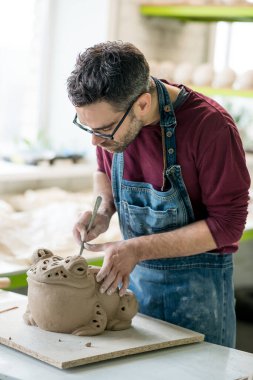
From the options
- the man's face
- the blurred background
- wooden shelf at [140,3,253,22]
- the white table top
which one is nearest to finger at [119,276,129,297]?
the white table top

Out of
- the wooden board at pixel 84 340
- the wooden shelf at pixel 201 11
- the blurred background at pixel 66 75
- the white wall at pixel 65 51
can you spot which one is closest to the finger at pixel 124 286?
the wooden board at pixel 84 340

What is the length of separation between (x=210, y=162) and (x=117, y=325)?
1.78ft

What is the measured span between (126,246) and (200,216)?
1.02 feet

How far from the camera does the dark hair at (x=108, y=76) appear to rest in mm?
2090

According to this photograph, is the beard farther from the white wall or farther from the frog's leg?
the white wall

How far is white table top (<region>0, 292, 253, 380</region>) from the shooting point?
1.90 meters

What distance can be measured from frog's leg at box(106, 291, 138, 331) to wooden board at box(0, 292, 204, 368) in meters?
0.02

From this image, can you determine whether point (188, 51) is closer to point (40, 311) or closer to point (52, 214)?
point (52, 214)

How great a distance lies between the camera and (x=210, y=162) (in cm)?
225

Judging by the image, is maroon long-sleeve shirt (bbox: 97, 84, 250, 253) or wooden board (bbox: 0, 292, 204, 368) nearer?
wooden board (bbox: 0, 292, 204, 368)

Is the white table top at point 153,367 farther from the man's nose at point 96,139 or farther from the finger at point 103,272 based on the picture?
the man's nose at point 96,139

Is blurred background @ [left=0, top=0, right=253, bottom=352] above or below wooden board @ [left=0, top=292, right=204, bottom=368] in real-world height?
above

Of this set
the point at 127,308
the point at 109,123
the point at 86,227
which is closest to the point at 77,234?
the point at 86,227

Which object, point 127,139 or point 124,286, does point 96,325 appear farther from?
point 127,139
